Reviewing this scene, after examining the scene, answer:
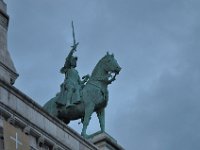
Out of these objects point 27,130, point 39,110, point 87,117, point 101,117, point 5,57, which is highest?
point 101,117

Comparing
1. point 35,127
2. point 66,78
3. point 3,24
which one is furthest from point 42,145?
point 66,78

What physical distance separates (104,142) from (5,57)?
5.38 meters

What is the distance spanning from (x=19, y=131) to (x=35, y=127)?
119 centimetres

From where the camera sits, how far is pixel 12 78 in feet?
113

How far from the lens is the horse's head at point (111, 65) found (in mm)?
40969

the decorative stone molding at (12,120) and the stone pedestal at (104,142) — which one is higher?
the stone pedestal at (104,142)

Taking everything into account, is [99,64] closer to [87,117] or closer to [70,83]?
[70,83]

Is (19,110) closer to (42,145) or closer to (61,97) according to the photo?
(42,145)

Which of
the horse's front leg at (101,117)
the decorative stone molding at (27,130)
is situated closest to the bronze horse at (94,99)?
the horse's front leg at (101,117)

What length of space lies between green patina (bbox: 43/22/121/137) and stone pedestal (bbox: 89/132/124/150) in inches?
35.1

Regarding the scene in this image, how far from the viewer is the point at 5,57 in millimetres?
34875

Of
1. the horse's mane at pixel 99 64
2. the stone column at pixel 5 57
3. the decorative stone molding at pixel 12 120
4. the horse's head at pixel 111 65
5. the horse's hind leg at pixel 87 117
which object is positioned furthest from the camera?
the horse's mane at pixel 99 64

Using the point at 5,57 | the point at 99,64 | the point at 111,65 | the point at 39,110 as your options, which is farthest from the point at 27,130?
the point at 99,64

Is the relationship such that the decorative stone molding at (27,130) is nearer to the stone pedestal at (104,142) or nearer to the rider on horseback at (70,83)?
the stone pedestal at (104,142)
